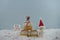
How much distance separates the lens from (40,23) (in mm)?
1711

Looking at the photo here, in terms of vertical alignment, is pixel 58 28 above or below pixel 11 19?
below

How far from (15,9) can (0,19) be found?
24 cm

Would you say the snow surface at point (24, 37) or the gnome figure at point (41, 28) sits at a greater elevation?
the gnome figure at point (41, 28)

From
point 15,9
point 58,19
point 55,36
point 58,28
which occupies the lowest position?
point 55,36

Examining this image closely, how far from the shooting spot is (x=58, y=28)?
171cm

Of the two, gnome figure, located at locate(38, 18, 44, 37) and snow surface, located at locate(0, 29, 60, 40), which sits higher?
gnome figure, located at locate(38, 18, 44, 37)

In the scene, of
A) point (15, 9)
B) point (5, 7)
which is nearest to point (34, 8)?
point (15, 9)

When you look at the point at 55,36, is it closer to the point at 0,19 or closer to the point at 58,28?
the point at 58,28

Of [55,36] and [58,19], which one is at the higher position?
[58,19]

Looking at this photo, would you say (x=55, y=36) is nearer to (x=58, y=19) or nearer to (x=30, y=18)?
(x=58, y=19)

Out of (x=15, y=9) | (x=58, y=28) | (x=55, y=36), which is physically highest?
(x=15, y=9)

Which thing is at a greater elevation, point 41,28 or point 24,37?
point 41,28

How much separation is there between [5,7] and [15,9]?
5.5 inches

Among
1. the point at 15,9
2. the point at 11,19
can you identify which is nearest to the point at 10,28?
the point at 11,19
